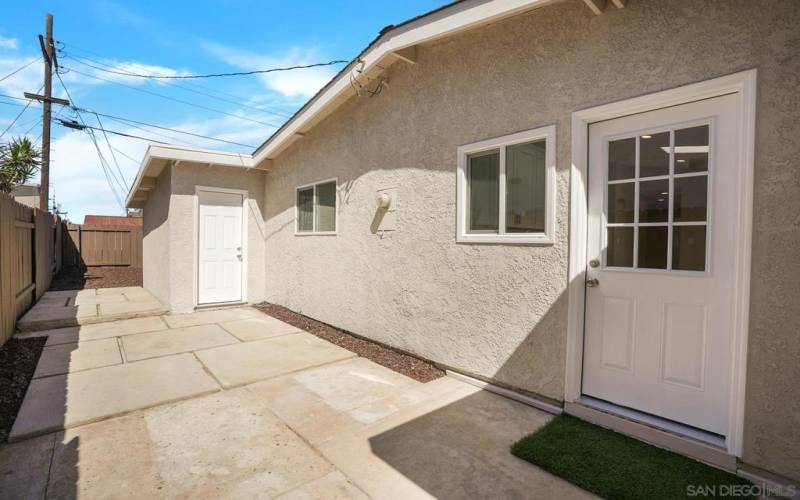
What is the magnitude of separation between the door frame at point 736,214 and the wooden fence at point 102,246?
19064mm

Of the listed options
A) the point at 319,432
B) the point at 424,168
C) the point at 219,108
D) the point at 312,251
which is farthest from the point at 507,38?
the point at 219,108

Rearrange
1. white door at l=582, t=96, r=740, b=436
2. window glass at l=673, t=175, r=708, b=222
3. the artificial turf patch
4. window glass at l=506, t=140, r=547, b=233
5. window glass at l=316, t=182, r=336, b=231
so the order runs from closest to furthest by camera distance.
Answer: the artificial turf patch, white door at l=582, t=96, r=740, b=436, window glass at l=673, t=175, r=708, b=222, window glass at l=506, t=140, r=547, b=233, window glass at l=316, t=182, r=336, b=231

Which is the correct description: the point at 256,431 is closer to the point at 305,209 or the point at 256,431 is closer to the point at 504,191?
the point at 504,191

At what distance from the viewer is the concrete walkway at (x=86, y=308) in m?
6.66

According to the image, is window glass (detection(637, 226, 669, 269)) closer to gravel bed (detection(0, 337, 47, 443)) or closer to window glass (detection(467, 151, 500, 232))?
window glass (detection(467, 151, 500, 232))

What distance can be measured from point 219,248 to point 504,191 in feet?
22.1

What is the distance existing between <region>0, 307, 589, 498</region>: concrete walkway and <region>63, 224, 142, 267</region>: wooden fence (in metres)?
13.7

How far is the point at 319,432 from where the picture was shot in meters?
3.31

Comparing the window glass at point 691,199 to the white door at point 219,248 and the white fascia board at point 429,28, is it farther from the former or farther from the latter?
the white door at point 219,248

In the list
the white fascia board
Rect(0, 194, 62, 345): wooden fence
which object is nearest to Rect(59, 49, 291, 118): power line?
the white fascia board

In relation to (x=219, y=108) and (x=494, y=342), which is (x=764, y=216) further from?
(x=219, y=108)

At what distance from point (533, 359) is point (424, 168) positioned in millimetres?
2680

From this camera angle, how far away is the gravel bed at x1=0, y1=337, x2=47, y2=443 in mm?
3515

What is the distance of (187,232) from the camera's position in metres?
7.92
